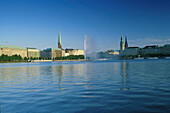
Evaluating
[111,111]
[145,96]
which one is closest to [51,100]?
[111,111]

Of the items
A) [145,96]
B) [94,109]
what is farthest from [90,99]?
[145,96]

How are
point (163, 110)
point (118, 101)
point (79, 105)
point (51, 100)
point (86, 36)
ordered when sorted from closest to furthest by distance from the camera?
point (163, 110) < point (79, 105) < point (118, 101) < point (51, 100) < point (86, 36)

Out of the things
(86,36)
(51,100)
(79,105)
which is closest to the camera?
(79,105)

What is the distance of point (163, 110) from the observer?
768cm

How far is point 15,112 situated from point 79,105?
2744 mm

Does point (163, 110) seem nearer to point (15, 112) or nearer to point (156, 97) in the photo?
point (156, 97)

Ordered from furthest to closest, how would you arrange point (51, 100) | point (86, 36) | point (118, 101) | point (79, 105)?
point (86, 36) → point (51, 100) → point (118, 101) → point (79, 105)

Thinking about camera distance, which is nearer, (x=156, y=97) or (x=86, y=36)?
(x=156, y=97)

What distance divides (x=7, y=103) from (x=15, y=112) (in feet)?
6.11

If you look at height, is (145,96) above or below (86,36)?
below

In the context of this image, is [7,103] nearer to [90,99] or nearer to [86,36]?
[90,99]

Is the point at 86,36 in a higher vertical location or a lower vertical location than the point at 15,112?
higher

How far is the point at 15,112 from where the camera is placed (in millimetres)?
7883

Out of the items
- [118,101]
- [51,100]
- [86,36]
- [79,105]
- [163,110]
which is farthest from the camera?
[86,36]
